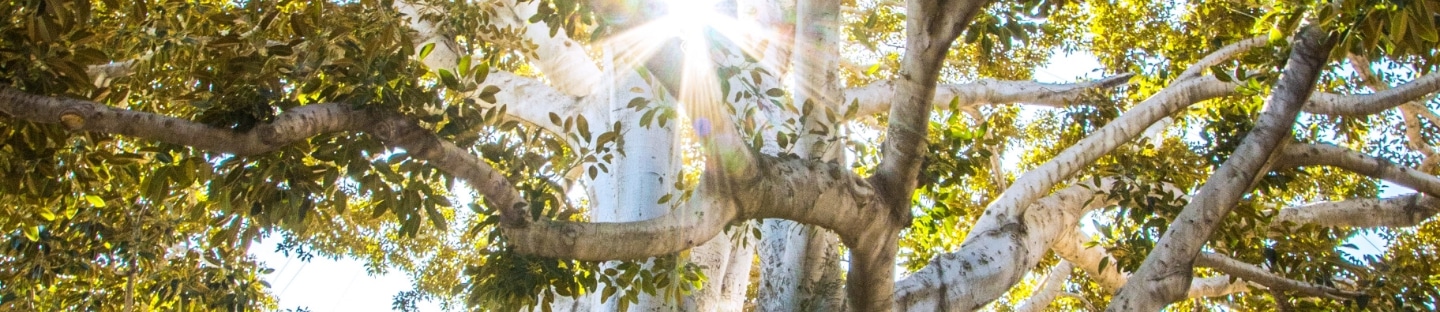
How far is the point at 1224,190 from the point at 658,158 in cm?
193

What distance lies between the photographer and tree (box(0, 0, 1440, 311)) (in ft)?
7.44

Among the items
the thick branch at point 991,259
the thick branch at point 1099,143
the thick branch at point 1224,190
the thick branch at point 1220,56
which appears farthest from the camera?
the thick branch at point 1220,56

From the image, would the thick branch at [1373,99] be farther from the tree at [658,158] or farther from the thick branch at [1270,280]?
the thick branch at [1270,280]

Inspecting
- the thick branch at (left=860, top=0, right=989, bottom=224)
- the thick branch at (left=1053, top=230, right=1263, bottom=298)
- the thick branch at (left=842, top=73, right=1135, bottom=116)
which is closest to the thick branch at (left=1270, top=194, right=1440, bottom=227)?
the thick branch at (left=1053, top=230, right=1263, bottom=298)

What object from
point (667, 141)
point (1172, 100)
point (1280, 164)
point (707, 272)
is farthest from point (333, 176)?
point (1172, 100)

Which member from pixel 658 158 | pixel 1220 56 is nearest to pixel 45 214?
pixel 658 158

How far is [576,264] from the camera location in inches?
122

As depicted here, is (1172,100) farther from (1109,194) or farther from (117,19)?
(117,19)

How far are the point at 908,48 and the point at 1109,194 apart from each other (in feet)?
4.97

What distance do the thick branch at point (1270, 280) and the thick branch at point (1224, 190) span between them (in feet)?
0.91

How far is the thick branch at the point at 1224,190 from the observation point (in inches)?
118

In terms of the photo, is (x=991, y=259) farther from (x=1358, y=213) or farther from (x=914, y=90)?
(x=1358, y=213)

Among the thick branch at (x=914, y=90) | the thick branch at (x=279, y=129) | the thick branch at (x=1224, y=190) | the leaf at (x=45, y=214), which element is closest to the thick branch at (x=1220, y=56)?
the thick branch at (x=1224, y=190)

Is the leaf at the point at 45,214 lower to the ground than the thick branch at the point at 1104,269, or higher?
lower
